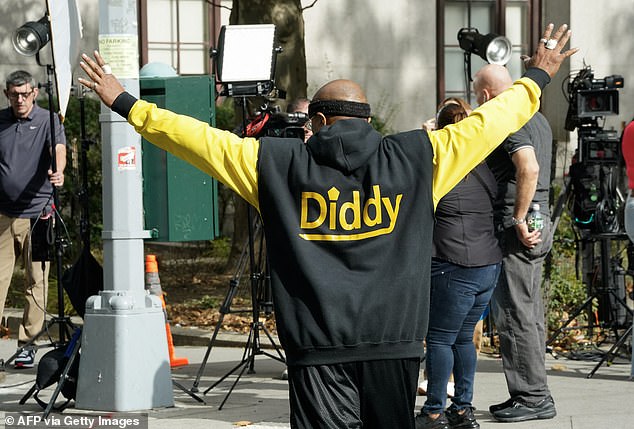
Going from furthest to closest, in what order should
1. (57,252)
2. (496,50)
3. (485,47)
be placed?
(485,47), (496,50), (57,252)

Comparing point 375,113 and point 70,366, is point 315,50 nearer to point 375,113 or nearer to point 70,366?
point 375,113

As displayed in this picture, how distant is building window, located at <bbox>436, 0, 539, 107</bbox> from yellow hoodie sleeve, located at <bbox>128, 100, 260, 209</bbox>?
13.6 metres

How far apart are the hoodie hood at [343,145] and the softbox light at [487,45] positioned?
20.7 ft

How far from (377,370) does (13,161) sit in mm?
6097

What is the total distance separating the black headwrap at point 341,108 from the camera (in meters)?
4.73

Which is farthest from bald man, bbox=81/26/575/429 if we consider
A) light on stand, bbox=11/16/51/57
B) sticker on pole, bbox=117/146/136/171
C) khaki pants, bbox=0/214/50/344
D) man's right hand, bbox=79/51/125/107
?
khaki pants, bbox=0/214/50/344

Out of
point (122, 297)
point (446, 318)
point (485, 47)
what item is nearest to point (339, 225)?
point (446, 318)

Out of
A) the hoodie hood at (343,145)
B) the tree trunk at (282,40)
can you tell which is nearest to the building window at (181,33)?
the tree trunk at (282,40)

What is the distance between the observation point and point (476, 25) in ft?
59.7

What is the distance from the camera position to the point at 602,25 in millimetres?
18125

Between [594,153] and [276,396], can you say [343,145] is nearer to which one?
[276,396]

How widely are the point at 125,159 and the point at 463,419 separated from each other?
2740mm

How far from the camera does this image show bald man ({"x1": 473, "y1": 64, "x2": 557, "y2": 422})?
298 inches

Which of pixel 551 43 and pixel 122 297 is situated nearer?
pixel 551 43
